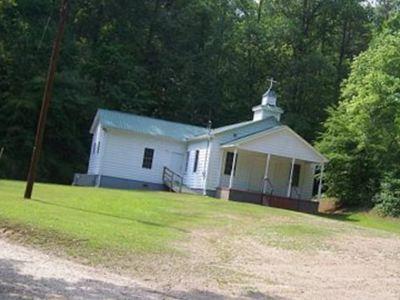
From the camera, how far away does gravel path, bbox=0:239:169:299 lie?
9.70 m

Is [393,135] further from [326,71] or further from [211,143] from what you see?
[326,71]

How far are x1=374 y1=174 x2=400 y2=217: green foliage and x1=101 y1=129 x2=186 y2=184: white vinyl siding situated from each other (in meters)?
12.3

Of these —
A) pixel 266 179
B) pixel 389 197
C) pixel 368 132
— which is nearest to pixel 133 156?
pixel 266 179

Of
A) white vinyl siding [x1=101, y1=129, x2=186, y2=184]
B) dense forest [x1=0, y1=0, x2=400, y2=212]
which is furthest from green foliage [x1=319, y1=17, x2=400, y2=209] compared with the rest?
white vinyl siding [x1=101, y1=129, x2=186, y2=184]

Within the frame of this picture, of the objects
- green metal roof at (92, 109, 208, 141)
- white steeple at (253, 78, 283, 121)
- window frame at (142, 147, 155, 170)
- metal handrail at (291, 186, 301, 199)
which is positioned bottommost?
metal handrail at (291, 186, 301, 199)

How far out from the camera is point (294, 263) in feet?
50.3

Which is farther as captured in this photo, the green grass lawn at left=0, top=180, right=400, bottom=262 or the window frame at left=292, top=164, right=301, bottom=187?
the window frame at left=292, top=164, right=301, bottom=187

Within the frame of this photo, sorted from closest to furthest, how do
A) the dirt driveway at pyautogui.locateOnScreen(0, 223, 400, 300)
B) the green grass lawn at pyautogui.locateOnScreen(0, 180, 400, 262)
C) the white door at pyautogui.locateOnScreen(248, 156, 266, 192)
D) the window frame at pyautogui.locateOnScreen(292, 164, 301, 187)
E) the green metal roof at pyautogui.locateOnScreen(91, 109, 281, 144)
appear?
the dirt driveway at pyautogui.locateOnScreen(0, 223, 400, 300)
the green grass lawn at pyautogui.locateOnScreen(0, 180, 400, 262)
the green metal roof at pyautogui.locateOnScreen(91, 109, 281, 144)
the white door at pyautogui.locateOnScreen(248, 156, 266, 192)
the window frame at pyautogui.locateOnScreen(292, 164, 301, 187)

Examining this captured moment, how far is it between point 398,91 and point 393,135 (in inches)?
103

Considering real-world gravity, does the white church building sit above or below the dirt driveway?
above

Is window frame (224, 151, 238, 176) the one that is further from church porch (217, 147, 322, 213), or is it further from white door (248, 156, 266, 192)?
white door (248, 156, 266, 192)

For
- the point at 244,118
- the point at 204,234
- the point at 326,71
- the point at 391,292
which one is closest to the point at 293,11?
the point at 326,71

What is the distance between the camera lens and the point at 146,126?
38.4m

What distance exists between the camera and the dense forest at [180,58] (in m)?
46.5
